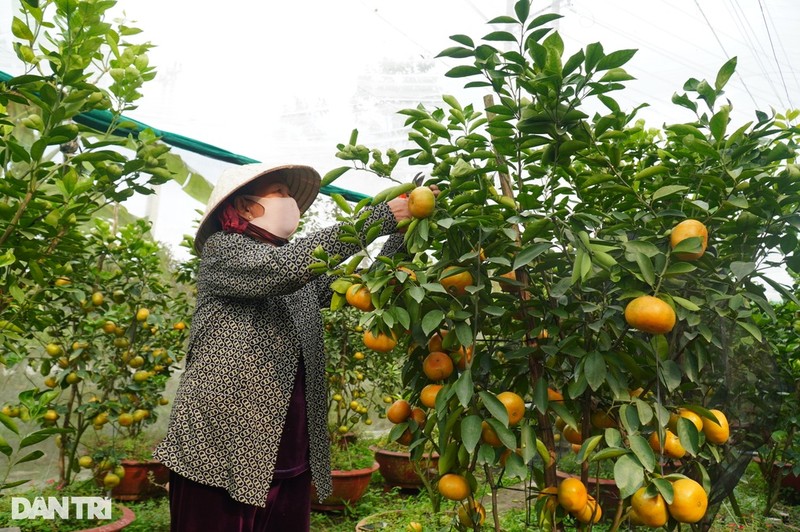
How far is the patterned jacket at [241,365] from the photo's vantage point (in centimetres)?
133

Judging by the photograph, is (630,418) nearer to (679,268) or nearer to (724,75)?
(679,268)

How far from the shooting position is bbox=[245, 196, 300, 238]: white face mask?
61.5 inches

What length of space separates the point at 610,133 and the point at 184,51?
432 cm

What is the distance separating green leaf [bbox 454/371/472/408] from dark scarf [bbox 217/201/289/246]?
0.76m

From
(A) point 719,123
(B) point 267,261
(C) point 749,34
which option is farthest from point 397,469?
(C) point 749,34

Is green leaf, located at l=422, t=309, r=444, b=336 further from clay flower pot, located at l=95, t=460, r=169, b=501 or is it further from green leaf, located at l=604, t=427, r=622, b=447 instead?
clay flower pot, located at l=95, t=460, r=169, b=501

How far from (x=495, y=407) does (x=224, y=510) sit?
74 centimetres

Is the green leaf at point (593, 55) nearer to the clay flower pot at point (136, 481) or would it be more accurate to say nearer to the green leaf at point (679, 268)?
the green leaf at point (679, 268)

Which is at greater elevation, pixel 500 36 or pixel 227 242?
pixel 500 36

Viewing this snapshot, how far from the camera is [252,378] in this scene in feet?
4.55

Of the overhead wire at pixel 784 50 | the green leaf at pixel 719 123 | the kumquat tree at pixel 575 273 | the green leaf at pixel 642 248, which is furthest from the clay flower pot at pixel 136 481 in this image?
the overhead wire at pixel 784 50

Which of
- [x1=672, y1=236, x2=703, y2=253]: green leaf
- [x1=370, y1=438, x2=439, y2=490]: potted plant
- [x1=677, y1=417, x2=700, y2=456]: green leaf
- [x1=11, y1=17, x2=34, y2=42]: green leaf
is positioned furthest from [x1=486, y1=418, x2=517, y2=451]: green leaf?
[x1=370, y1=438, x2=439, y2=490]: potted plant

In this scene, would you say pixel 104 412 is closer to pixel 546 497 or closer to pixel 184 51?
pixel 546 497

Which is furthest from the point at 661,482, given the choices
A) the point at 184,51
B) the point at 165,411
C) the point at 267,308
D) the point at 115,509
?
the point at 184,51
